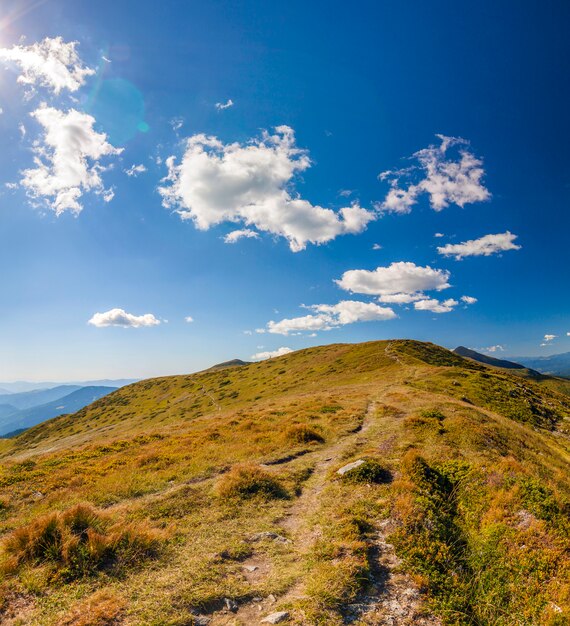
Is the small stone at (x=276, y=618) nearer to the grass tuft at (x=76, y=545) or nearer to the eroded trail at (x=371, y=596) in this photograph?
the eroded trail at (x=371, y=596)

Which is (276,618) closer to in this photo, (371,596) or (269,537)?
(371,596)

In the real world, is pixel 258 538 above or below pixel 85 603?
below

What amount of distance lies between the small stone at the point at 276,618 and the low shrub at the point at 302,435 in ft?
55.0

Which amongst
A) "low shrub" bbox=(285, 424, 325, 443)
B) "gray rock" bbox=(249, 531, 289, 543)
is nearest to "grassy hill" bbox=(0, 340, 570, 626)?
"gray rock" bbox=(249, 531, 289, 543)

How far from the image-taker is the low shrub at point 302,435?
24.2 meters

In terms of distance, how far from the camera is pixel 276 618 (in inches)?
282

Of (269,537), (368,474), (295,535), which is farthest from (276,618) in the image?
(368,474)

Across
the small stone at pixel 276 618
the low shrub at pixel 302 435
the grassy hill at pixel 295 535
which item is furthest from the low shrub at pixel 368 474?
the low shrub at pixel 302 435

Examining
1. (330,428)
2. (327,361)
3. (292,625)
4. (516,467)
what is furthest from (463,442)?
(327,361)

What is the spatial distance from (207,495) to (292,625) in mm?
8517

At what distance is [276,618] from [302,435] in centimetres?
1762

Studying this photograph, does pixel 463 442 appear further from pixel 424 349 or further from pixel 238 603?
pixel 424 349

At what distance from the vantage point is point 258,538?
1114cm

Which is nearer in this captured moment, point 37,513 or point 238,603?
point 238,603
